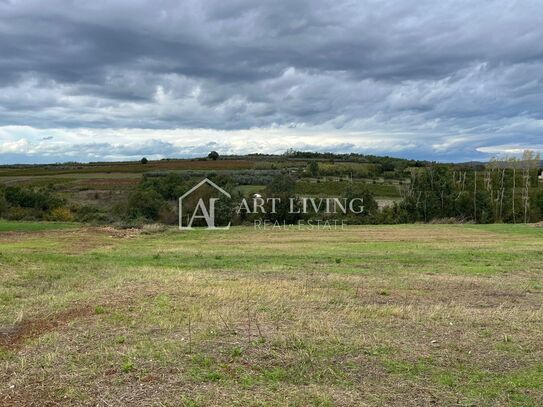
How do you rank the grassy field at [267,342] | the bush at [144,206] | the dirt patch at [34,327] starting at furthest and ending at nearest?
1. the bush at [144,206]
2. the dirt patch at [34,327]
3. the grassy field at [267,342]

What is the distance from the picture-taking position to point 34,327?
27.5 ft

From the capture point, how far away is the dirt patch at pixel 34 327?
7645 mm

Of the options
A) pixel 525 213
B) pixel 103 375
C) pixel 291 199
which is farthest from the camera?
pixel 525 213

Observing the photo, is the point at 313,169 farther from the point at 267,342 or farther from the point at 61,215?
the point at 267,342

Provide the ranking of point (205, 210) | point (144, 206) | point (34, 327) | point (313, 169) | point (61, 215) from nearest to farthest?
point (34, 327), point (205, 210), point (144, 206), point (61, 215), point (313, 169)

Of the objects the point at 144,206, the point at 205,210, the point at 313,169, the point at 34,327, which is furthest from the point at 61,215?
the point at 34,327

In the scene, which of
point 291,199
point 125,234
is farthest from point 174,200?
point 125,234

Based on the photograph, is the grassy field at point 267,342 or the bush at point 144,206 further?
the bush at point 144,206

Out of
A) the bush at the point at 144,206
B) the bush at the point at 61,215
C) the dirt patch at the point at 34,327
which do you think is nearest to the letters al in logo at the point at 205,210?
the bush at the point at 144,206

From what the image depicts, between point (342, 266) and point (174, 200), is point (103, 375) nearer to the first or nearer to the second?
point (342, 266)

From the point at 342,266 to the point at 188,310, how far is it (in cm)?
1122

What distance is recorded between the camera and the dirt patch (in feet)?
25.1

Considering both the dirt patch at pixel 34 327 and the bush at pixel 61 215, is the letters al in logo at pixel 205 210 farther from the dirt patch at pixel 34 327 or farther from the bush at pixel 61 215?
the dirt patch at pixel 34 327

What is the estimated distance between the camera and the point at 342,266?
19875 millimetres
